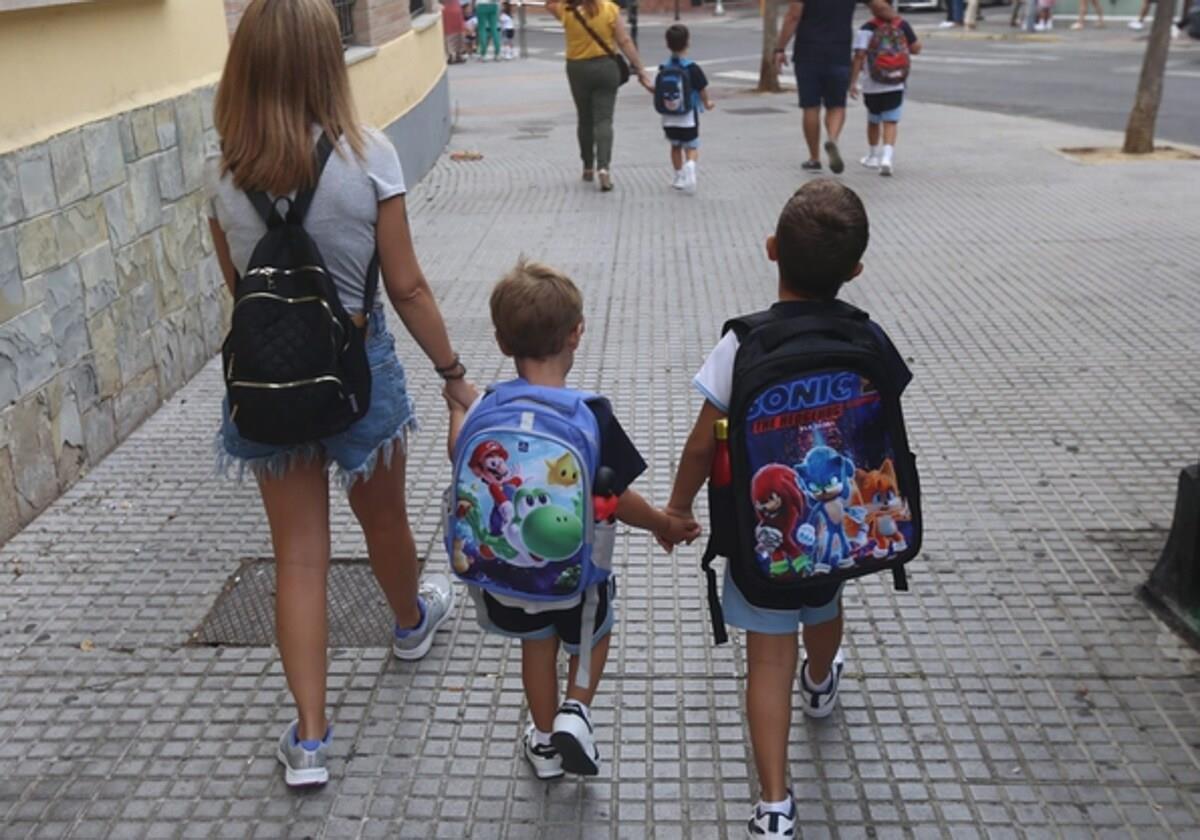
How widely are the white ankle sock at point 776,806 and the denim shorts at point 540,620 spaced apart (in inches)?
20.4

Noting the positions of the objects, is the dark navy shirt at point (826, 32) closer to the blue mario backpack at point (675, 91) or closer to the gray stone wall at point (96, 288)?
the blue mario backpack at point (675, 91)

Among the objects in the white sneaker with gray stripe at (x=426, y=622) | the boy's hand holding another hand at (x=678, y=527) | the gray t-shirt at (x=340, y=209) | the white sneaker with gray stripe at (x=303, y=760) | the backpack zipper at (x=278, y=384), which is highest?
the gray t-shirt at (x=340, y=209)

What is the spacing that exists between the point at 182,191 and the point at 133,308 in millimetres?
831

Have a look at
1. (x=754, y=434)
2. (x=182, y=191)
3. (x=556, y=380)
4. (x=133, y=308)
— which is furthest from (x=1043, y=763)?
(x=182, y=191)

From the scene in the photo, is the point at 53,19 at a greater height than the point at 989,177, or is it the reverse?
the point at 53,19

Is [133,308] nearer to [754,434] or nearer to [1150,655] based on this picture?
[754,434]

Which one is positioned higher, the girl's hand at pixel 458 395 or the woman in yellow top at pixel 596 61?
the girl's hand at pixel 458 395

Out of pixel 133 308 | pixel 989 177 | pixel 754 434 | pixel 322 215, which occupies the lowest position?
pixel 989 177

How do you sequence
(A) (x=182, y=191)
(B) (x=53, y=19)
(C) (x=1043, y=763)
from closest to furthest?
(C) (x=1043, y=763) < (B) (x=53, y=19) < (A) (x=182, y=191)

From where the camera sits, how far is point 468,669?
3.64 metres

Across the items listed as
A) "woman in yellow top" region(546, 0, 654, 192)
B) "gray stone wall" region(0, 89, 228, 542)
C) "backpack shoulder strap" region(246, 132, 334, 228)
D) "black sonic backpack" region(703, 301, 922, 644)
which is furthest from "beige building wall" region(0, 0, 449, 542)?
"woman in yellow top" region(546, 0, 654, 192)

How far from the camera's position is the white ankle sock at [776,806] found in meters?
A: 2.81

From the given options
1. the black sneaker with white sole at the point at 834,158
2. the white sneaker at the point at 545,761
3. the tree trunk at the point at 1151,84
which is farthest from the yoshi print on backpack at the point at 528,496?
the tree trunk at the point at 1151,84

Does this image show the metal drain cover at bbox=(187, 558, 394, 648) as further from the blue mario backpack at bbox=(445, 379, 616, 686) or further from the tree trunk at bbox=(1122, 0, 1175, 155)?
the tree trunk at bbox=(1122, 0, 1175, 155)
